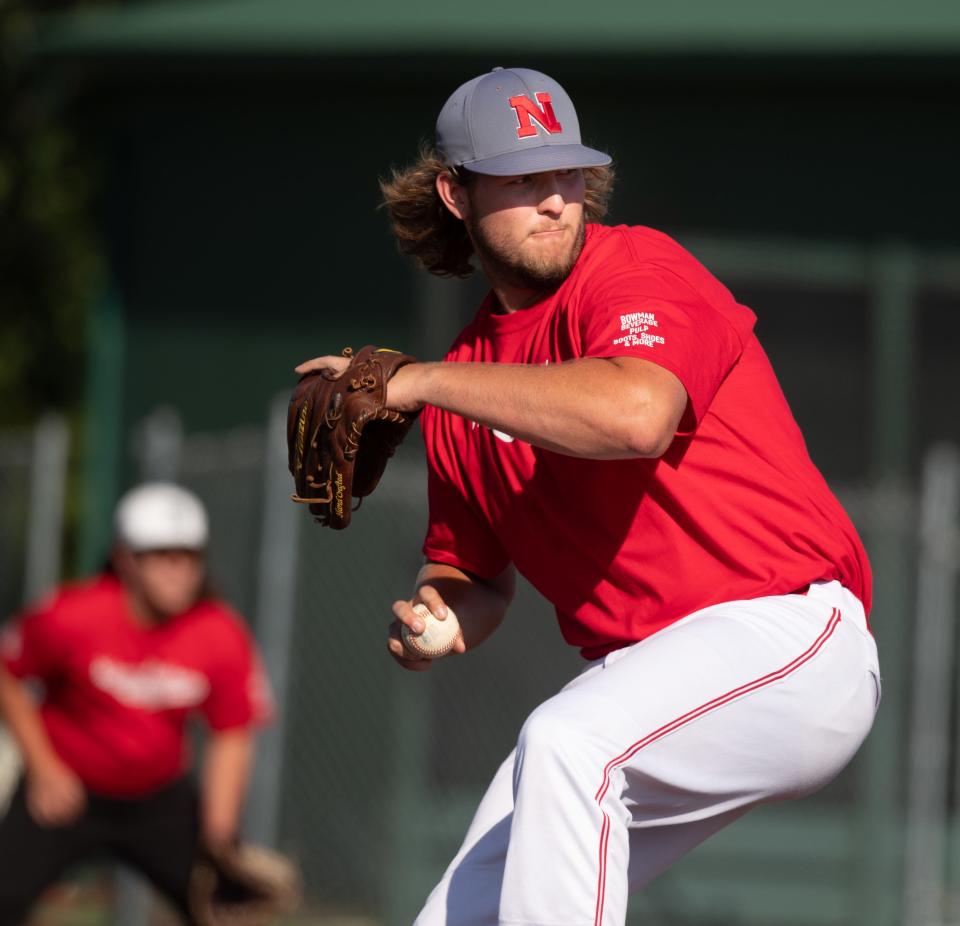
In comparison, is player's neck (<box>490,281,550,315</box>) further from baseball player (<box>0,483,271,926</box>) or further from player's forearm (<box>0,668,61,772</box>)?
player's forearm (<box>0,668,61,772</box>)

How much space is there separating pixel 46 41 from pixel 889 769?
6.38m

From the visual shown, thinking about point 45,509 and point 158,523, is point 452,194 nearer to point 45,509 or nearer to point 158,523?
point 158,523

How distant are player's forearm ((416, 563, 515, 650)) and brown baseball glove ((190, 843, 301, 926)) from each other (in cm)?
326

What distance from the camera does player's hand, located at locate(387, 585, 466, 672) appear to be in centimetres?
427

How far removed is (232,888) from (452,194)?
3970mm

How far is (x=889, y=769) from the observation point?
8227 mm

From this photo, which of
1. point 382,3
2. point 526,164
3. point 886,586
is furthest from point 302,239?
point 526,164

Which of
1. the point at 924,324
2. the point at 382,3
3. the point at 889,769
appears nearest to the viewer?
the point at 889,769

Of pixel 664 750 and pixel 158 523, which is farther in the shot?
pixel 158 523

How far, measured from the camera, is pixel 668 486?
13.2ft

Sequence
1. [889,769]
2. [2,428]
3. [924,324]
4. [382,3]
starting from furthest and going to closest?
1. [2,428]
2. [382,3]
3. [924,324]
4. [889,769]

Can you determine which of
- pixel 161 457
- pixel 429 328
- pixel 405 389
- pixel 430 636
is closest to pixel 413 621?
pixel 430 636

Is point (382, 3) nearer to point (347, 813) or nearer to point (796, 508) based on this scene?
point (347, 813)

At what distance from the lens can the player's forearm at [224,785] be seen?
25.0 feet
